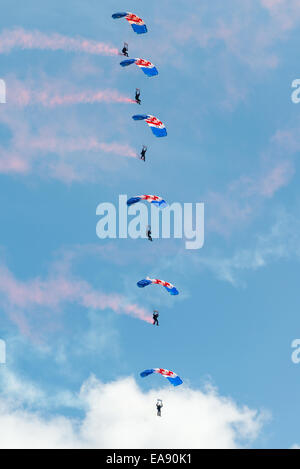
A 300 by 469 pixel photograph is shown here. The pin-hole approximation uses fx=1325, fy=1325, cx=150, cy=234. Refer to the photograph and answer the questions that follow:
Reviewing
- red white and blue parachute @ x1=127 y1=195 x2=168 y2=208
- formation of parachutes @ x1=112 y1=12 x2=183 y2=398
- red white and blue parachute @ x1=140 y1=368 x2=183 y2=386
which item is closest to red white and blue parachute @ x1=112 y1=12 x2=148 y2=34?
formation of parachutes @ x1=112 y1=12 x2=183 y2=398

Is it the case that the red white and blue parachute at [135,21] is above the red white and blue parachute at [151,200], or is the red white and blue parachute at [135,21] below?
above

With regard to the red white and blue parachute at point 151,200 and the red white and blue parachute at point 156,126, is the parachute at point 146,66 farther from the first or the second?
the red white and blue parachute at point 151,200

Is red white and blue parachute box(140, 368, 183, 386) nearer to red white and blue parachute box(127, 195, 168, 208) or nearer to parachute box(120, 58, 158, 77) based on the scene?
red white and blue parachute box(127, 195, 168, 208)

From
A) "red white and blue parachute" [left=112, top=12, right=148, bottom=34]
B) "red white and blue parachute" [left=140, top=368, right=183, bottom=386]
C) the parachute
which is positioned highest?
"red white and blue parachute" [left=112, top=12, right=148, bottom=34]

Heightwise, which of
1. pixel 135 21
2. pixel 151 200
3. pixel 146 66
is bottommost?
pixel 151 200

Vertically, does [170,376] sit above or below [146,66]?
below

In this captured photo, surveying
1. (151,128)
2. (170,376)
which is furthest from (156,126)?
(170,376)

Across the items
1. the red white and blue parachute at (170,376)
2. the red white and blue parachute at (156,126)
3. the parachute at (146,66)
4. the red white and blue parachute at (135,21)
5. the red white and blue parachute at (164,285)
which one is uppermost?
the red white and blue parachute at (135,21)

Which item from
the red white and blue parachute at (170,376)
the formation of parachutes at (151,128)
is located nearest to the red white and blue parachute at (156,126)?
the formation of parachutes at (151,128)

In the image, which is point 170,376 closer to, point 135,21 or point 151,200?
point 151,200
